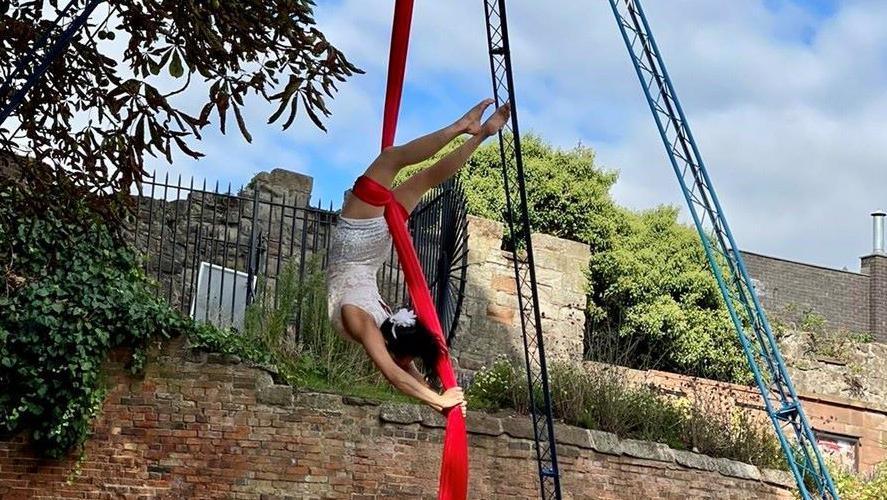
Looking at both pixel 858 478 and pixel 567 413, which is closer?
pixel 567 413

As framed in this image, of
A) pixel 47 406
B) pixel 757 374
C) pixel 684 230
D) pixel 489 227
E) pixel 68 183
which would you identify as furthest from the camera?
pixel 684 230

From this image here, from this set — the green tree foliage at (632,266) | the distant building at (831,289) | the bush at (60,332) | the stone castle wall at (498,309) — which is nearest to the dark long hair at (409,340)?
the bush at (60,332)

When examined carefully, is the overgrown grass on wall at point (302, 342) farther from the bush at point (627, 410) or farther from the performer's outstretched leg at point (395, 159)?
the performer's outstretched leg at point (395, 159)

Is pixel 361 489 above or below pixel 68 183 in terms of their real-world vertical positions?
below

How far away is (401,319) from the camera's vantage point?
3869mm

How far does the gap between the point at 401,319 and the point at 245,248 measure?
7.24 m

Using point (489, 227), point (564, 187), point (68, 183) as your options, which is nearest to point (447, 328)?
point (489, 227)

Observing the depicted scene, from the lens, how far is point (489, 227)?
1163cm

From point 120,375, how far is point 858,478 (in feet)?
21.6

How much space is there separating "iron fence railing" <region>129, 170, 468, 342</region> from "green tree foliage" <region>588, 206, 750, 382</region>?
3.32 m

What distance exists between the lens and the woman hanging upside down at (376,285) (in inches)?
151

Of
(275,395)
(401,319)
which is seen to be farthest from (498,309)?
(401,319)

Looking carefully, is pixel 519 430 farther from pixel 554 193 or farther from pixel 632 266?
pixel 554 193

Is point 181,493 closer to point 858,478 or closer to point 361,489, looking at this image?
point 361,489
